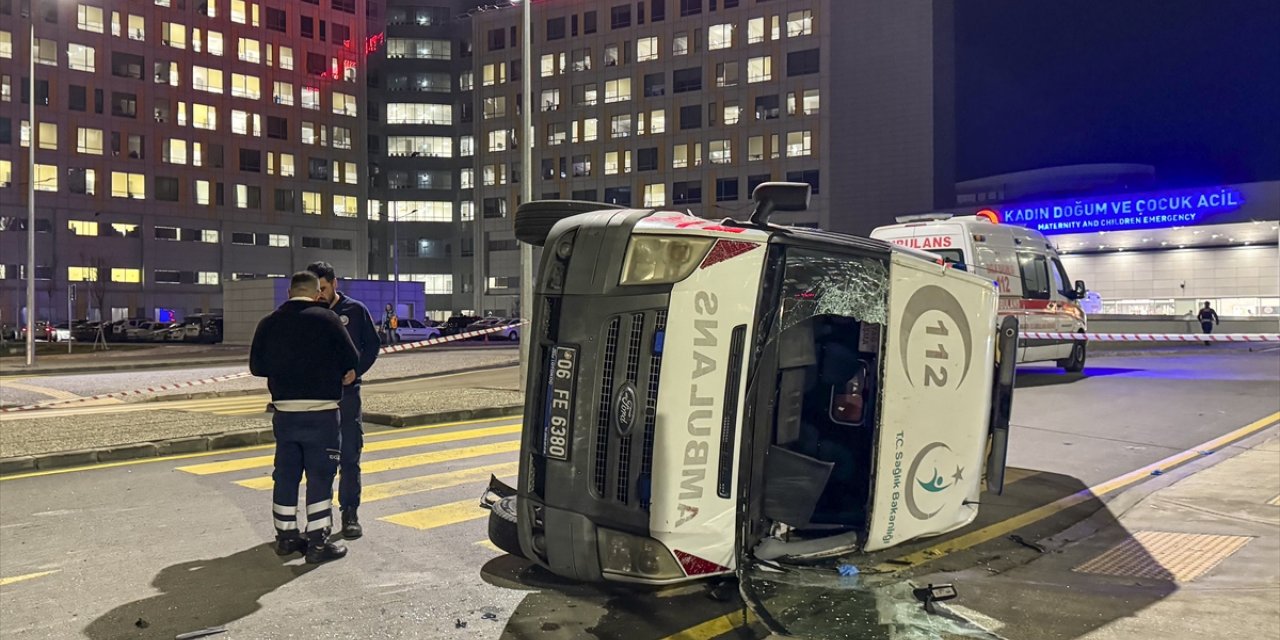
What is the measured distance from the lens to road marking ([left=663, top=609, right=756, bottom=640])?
400cm

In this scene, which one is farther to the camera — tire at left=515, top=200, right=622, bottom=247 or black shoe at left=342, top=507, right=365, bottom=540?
black shoe at left=342, top=507, right=365, bottom=540

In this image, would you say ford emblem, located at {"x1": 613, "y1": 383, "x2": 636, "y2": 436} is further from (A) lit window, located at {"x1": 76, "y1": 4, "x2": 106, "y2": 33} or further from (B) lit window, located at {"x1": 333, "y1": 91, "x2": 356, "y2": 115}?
(B) lit window, located at {"x1": 333, "y1": 91, "x2": 356, "y2": 115}

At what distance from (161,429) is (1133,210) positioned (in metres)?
50.2

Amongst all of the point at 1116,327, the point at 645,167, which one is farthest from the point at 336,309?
the point at 645,167

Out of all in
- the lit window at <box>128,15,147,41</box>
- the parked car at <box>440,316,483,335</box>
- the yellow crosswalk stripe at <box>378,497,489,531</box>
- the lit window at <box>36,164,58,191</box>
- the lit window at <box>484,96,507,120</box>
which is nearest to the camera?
the yellow crosswalk stripe at <box>378,497,489,531</box>

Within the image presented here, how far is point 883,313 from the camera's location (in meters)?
4.60

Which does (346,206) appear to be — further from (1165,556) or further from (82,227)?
(1165,556)

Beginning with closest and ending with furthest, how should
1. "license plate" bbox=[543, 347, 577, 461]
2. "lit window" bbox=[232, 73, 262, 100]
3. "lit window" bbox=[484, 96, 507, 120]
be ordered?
"license plate" bbox=[543, 347, 577, 461] < "lit window" bbox=[232, 73, 262, 100] < "lit window" bbox=[484, 96, 507, 120]

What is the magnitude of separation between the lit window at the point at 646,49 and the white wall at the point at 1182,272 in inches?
1440

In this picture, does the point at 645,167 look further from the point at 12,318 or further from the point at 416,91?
the point at 12,318

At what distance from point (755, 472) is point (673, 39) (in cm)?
7054

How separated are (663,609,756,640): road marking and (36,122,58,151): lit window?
73.5 meters

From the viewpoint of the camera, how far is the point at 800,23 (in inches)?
2623

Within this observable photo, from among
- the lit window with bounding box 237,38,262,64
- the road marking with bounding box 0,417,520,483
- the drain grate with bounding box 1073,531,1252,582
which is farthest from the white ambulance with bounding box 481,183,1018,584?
the lit window with bounding box 237,38,262,64
